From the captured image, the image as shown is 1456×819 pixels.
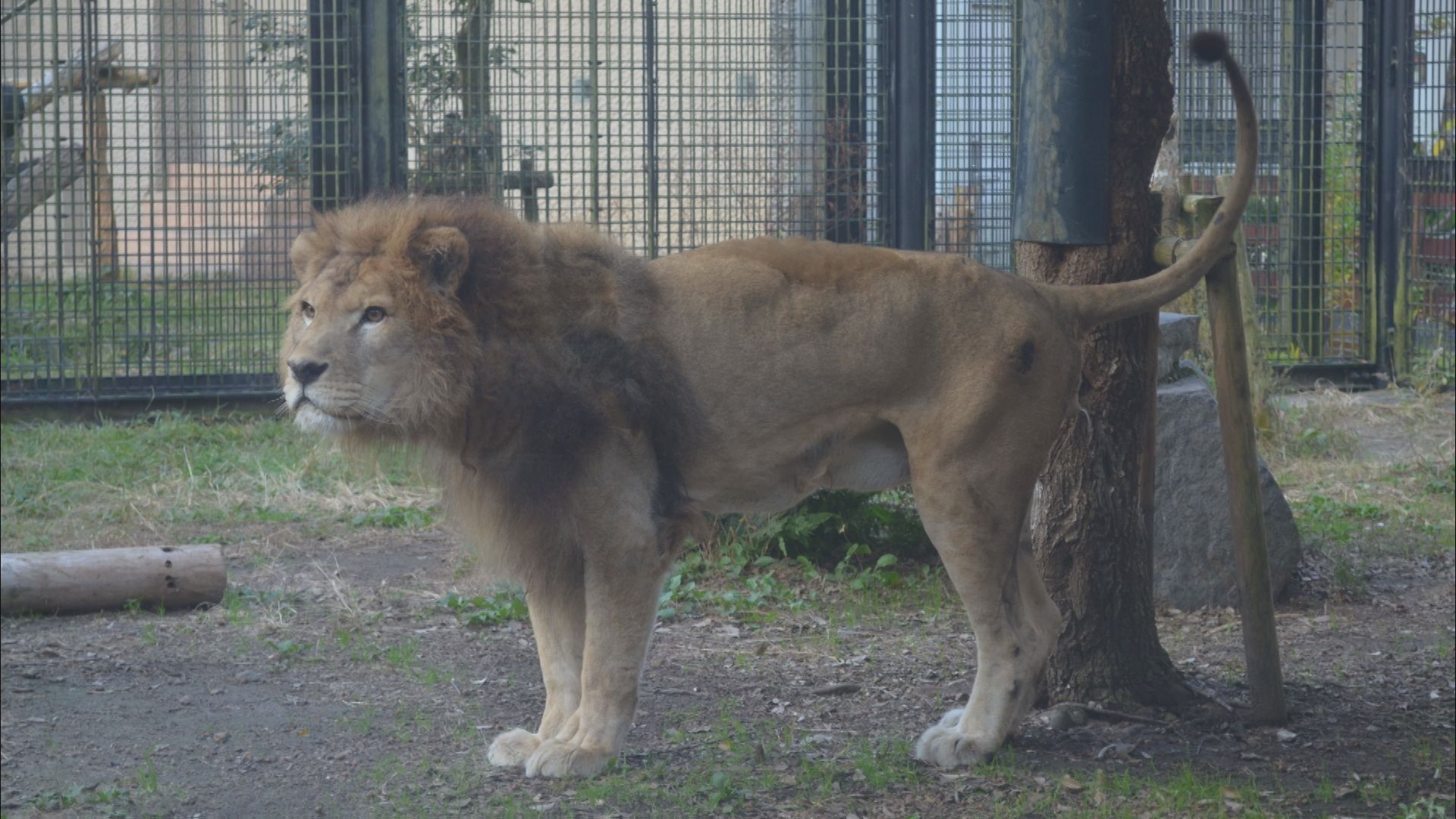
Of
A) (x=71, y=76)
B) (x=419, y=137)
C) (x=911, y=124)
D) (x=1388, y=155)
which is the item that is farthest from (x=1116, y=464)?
(x=71, y=76)

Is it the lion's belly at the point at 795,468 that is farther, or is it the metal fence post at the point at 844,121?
the metal fence post at the point at 844,121

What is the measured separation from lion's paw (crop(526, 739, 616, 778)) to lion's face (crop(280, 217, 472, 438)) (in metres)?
0.98

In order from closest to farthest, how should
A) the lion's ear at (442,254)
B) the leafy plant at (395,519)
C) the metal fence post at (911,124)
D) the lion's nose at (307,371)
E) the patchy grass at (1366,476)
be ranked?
the lion's nose at (307,371) → the lion's ear at (442,254) → the patchy grass at (1366,476) → the leafy plant at (395,519) → the metal fence post at (911,124)

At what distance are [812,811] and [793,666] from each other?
1.45 meters

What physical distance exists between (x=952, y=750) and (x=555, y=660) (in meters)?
1.20

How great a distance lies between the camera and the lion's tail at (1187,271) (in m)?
4.43

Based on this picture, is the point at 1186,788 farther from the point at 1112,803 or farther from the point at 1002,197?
the point at 1002,197

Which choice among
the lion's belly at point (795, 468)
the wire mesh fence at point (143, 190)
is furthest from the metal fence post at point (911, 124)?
the lion's belly at point (795, 468)

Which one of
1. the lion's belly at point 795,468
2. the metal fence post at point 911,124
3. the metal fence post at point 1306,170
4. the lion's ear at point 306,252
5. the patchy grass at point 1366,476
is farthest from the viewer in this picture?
the metal fence post at point 1306,170

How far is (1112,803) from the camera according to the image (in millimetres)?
4188

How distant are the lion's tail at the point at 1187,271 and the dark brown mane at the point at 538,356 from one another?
1207 millimetres

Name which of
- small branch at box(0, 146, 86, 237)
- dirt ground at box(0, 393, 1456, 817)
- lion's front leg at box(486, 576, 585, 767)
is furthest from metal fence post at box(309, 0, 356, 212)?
lion's front leg at box(486, 576, 585, 767)

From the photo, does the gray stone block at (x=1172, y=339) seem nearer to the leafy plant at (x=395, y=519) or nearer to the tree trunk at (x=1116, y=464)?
the tree trunk at (x=1116, y=464)

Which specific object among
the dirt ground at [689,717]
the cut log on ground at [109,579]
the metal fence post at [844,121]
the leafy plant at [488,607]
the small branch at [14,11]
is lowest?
Answer: the dirt ground at [689,717]
